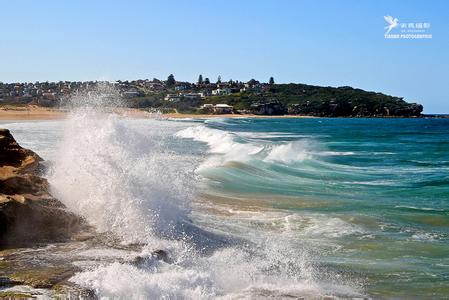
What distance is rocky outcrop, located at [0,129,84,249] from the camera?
300 inches

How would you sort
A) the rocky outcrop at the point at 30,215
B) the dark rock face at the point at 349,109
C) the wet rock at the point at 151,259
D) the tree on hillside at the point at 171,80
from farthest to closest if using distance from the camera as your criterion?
the tree on hillside at the point at 171,80 < the dark rock face at the point at 349,109 < the rocky outcrop at the point at 30,215 < the wet rock at the point at 151,259

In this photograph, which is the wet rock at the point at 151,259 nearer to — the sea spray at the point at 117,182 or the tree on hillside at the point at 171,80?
the sea spray at the point at 117,182

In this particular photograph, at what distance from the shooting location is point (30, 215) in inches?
313

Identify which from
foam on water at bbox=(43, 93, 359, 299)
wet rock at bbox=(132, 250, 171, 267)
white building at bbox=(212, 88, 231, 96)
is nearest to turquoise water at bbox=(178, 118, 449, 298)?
foam on water at bbox=(43, 93, 359, 299)

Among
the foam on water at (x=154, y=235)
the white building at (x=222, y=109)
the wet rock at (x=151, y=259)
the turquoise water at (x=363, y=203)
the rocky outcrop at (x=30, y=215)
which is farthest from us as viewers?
the white building at (x=222, y=109)

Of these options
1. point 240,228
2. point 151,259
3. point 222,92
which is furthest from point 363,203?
point 222,92

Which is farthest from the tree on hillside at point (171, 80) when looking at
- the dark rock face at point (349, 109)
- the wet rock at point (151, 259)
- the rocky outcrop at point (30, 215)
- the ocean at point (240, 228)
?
the wet rock at point (151, 259)

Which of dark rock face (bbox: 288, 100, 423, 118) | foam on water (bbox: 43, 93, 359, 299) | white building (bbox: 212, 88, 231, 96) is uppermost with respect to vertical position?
white building (bbox: 212, 88, 231, 96)

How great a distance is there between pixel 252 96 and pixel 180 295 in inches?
5830

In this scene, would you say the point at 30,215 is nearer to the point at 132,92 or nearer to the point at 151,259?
the point at 151,259

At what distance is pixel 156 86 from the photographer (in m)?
177

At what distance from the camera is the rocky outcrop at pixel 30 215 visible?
762cm

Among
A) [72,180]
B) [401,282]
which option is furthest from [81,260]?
[401,282]

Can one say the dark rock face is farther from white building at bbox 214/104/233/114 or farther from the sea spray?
the sea spray
